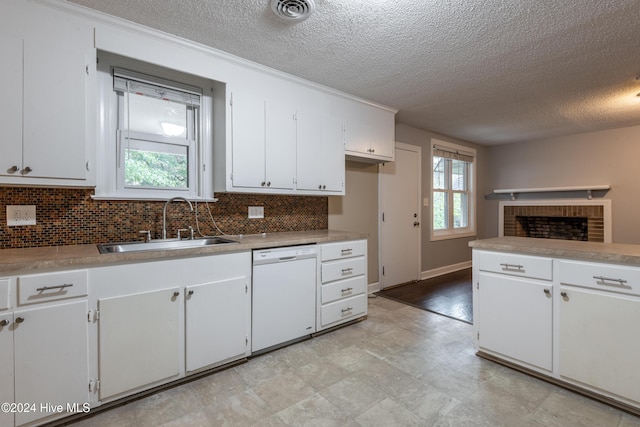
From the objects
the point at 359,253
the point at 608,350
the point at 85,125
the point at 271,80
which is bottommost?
the point at 608,350

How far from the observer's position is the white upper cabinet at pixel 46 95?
1625 mm

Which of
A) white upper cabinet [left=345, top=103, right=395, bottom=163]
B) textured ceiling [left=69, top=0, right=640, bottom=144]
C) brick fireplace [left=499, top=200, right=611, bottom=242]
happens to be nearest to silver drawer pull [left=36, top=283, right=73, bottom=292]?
textured ceiling [left=69, top=0, right=640, bottom=144]

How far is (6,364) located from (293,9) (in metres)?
2.43

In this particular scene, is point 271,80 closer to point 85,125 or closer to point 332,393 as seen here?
point 85,125

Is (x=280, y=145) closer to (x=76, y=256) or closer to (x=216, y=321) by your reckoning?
(x=216, y=321)

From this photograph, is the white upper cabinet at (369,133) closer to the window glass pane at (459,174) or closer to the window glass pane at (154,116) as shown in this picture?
the window glass pane at (154,116)

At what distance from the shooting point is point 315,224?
3.36 m

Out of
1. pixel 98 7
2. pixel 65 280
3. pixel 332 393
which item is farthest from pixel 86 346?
pixel 98 7

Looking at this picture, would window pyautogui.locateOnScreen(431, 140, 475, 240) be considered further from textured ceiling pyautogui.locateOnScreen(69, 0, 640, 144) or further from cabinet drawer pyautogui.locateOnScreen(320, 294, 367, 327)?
cabinet drawer pyautogui.locateOnScreen(320, 294, 367, 327)

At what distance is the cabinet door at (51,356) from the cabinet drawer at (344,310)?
1.70 meters

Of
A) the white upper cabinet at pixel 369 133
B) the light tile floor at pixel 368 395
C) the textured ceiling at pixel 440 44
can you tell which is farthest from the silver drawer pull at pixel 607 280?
the white upper cabinet at pixel 369 133

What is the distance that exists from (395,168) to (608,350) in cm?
291

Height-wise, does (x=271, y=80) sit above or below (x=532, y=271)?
above

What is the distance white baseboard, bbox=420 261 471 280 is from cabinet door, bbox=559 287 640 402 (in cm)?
275
